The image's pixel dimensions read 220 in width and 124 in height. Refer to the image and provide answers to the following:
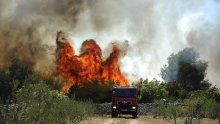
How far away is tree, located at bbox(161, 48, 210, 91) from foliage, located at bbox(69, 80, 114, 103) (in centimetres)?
3616

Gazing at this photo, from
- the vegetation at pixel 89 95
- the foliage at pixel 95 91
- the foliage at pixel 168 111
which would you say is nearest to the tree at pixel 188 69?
the vegetation at pixel 89 95

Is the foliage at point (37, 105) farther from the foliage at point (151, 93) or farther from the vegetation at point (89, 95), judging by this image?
the foliage at point (151, 93)

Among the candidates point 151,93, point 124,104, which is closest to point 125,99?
point 124,104

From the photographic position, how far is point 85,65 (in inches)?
2881

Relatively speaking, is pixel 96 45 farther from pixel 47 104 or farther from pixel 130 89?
pixel 47 104

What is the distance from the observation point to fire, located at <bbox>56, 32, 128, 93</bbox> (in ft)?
237

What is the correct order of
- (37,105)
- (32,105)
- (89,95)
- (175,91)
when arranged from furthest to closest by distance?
(175,91) → (89,95) → (37,105) → (32,105)

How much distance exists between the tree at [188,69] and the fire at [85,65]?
98.9ft

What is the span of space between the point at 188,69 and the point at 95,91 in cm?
4151

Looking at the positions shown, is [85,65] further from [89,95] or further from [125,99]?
[125,99]

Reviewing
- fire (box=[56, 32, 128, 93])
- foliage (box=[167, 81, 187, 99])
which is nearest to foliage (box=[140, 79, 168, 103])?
foliage (box=[167, 81, 187, 99])

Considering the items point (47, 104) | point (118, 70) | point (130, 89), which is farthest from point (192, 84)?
point (47, 104)

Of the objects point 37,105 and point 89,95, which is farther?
point 89,95

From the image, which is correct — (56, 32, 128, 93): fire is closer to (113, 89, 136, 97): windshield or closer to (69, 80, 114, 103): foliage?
(69, 80, 114, 103): foliage
